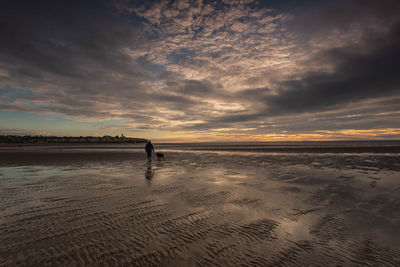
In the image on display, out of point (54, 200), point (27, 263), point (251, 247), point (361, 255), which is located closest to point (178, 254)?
point (251, 247)

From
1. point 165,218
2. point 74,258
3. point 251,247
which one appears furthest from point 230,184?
point 74,258

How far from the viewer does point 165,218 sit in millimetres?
5703

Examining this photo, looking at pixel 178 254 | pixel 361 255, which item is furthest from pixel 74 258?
pixel 361 255

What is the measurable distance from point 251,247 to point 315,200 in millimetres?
4969

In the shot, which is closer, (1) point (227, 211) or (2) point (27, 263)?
(2) point (27, 263)

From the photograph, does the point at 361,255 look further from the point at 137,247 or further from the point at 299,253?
the point at 137,247

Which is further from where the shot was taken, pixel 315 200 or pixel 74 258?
pixel 315 200

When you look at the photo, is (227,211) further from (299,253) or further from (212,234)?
(299,253)

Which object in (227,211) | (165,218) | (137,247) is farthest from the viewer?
(227,211)

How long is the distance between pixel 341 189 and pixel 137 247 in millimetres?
9846

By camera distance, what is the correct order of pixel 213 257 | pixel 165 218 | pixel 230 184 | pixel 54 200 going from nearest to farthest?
pixel 213 257 < pixel 165 218 < pixel 54 200 < pixel 230 184

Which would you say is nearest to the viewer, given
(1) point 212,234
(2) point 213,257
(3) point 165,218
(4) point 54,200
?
(2) point 213,257

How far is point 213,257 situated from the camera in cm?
375

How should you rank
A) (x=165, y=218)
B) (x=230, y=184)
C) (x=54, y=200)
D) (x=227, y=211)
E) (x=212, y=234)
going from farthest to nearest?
(x=230, y=184) → (x=54, y=200) → (x=227, y=211) → (x=165, y=218) → (x=212, y=234)
